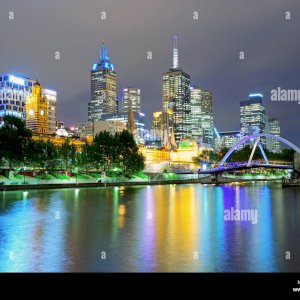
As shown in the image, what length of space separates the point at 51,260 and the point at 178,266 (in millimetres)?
5163

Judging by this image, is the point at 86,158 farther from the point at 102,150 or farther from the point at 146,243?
the point at 146,243

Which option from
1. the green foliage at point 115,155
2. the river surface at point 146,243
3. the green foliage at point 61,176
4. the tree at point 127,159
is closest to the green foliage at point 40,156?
the green foliage at point 61,176

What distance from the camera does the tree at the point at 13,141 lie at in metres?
88.2

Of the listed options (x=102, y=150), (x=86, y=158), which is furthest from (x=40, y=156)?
(x=102, y=150)

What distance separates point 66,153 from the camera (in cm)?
12256

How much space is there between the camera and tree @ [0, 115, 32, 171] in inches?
3474

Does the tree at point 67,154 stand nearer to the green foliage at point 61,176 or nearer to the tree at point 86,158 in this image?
the tree at point 86,158

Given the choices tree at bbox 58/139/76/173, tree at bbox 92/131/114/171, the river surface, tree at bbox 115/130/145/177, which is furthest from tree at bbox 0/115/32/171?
the river surface

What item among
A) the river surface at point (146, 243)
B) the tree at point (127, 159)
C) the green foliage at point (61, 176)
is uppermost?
the tree at point (127, 159)

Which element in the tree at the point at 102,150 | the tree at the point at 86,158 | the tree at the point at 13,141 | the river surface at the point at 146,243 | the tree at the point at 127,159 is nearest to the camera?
the river surface at the point at 146,243

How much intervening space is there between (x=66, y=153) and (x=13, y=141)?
3420 centimetres

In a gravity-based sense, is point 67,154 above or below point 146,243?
above

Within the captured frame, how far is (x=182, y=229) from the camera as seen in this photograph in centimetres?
2716
